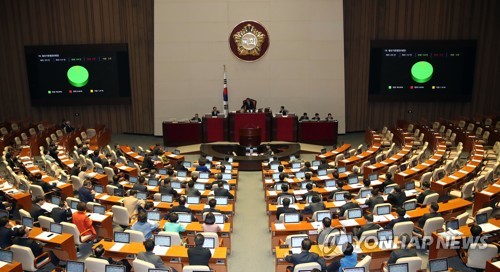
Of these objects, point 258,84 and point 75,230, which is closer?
point 75,230

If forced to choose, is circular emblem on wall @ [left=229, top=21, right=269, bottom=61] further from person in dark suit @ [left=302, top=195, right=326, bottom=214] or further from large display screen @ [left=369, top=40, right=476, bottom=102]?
person in dark suit @ [left=302, top=195, right=326, bottom=214]

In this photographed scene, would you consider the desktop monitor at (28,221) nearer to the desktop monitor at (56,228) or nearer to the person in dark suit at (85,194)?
the desktop monitor at (56,228)

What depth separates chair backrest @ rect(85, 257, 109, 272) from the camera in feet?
25.8

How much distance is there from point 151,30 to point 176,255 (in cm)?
1832

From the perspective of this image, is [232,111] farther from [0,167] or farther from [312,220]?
[312,220]

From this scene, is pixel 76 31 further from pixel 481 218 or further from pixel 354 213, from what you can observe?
pixel 481 218

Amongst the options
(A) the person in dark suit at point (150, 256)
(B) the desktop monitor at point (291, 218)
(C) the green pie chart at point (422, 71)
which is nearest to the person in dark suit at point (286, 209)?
(B) the desktop monitor at point (291, 218)

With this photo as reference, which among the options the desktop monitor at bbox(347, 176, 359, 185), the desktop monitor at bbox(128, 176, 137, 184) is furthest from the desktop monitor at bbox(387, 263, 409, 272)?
the desktop monitor at bbox(128, 176, 137, 184)

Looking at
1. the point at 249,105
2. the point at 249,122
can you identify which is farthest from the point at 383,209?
the point at 249,105

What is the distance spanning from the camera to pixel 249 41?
77.6ft

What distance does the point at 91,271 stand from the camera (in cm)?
805

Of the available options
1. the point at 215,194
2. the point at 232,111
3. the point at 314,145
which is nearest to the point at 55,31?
the point at 232,111

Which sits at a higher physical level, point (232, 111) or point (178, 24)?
point (178, 24)

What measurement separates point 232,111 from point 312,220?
14.2m
